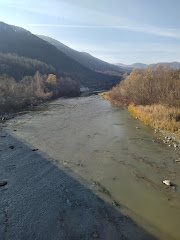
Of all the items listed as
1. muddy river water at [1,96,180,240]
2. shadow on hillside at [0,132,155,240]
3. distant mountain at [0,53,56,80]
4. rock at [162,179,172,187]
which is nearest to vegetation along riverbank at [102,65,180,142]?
muddy river water at [1,96,180,240]

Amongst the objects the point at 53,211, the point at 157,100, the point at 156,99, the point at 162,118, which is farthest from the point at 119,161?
the point at 156,99

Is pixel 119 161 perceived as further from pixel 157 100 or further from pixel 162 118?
pixel 157 100

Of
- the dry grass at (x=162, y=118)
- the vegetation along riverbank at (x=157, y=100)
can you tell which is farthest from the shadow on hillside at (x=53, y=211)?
the dry grass at (x=162, y=118)

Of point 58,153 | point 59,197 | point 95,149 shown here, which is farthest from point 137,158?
point 59,197

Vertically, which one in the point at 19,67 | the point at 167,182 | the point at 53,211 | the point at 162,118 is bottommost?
the point at 53,211

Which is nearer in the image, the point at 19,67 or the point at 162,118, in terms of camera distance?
the point at 162,118

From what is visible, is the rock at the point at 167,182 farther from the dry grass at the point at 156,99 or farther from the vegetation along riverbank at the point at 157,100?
the dry grass at the point at 156,99

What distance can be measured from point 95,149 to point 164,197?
387 inches

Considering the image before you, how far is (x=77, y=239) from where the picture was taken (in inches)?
478

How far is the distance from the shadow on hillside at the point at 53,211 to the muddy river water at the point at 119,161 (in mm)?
686

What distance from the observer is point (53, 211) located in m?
14.5

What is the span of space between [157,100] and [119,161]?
24999 millimetres

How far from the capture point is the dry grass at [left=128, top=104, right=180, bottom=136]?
31.5 metres

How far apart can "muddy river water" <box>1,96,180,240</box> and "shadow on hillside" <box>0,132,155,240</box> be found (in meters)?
0.69
